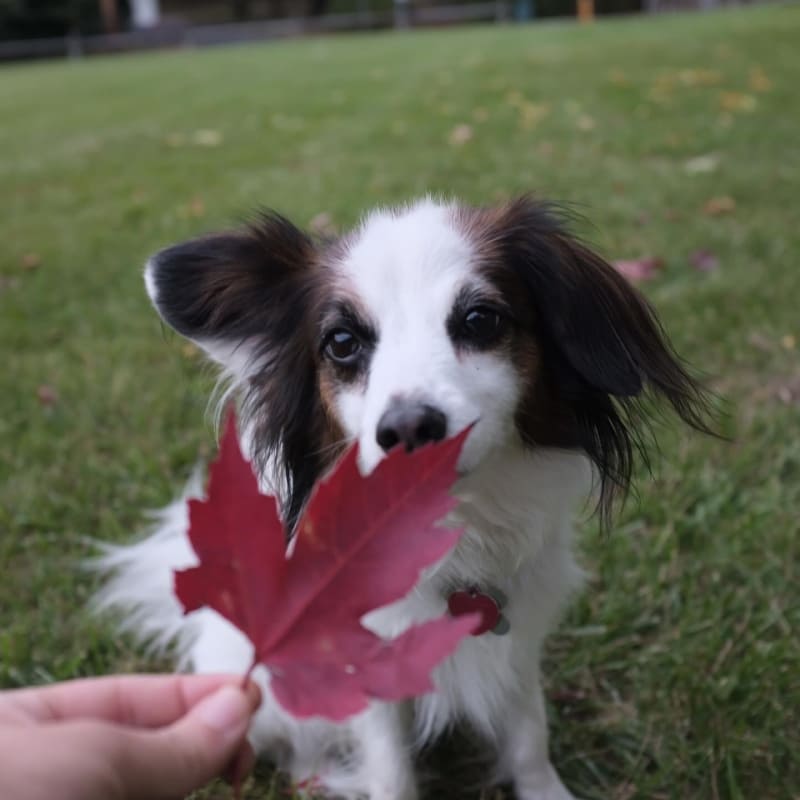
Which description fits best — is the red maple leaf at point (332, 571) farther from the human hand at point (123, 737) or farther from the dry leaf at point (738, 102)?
the dry leaf at point (738, 102)

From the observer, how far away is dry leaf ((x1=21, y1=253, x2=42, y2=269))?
4789 mm

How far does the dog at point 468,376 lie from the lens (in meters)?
1.62

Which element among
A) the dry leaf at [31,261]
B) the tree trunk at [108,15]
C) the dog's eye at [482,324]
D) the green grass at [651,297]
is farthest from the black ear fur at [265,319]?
the tree trunk at [108,15]

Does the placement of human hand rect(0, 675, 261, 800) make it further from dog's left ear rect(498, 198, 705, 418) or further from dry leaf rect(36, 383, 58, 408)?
dry leaf rect(36, 383, 58, 408)

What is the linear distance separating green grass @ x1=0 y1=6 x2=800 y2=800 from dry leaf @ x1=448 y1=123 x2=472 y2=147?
85 millimetres

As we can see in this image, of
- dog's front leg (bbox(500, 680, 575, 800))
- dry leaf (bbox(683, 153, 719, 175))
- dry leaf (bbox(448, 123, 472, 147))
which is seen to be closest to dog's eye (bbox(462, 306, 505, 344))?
dog's front leg (bbox(500, 680, 575, 800))

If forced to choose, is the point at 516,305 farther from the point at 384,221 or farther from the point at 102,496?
the point at 102,496

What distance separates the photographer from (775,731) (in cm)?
192

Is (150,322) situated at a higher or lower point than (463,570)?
lower

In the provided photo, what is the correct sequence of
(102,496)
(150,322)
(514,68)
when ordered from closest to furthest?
(102,496), (150,322), (514,68)

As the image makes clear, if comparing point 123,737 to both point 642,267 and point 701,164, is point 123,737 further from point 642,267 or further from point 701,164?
point 701,164

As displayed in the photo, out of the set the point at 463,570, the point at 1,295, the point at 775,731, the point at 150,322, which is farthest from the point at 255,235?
the point at 1,295

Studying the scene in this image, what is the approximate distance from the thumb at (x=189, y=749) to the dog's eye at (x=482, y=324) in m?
0.88

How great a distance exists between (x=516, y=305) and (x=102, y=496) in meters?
1.74
